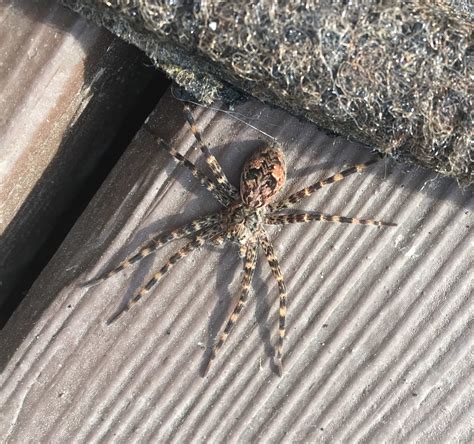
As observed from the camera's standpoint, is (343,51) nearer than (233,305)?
Yes

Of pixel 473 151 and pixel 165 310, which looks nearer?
pixel 473 151

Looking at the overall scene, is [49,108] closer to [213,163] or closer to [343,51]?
[213,163]

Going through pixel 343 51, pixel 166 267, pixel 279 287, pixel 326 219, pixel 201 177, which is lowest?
pixel 166 267

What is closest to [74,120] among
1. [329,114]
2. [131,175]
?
[131,175]

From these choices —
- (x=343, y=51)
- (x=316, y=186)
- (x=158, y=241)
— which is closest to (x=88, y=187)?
(x=158, y=241)

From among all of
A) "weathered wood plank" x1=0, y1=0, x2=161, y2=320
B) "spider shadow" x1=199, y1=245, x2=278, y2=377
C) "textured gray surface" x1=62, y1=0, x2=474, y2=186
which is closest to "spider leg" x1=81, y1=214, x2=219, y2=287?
"spider shadow" x1=199, y1=245, x2=278, y2=377

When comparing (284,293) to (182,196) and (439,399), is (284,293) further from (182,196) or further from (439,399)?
(439,399)
